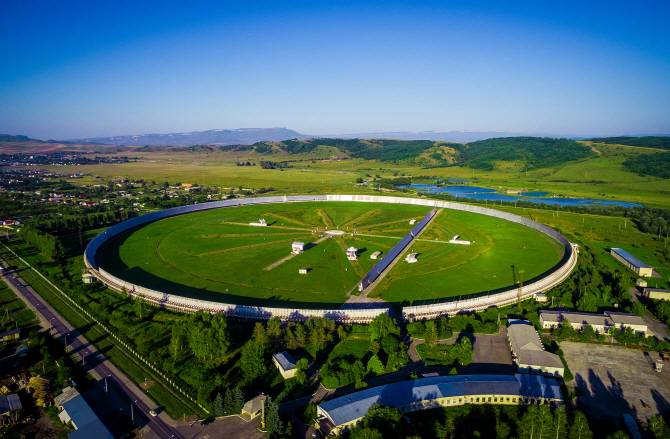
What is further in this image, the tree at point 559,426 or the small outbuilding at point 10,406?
the small outbuilding at point 10,406

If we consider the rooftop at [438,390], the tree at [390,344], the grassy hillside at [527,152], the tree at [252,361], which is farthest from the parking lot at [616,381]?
the grassy hillside at [527,152]

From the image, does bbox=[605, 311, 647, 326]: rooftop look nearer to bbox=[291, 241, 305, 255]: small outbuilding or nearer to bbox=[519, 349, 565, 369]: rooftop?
bbox=[519, 349, 565, 369]: rooftop

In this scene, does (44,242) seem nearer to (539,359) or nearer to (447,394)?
(447,394)

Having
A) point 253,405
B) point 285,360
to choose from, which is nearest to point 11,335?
point 253,405

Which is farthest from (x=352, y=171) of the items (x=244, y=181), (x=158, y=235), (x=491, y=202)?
(x=158, y=235)

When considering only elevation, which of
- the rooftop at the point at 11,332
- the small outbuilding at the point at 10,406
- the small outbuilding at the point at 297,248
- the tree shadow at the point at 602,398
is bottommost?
the tree shadow at the point at 602,398

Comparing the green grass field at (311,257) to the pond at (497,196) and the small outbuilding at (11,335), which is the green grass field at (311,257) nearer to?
the small outbuilding at (11,335)

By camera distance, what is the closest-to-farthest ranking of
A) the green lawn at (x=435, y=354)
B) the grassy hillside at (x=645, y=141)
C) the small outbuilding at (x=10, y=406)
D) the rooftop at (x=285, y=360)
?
the small outbuilding at (x=10, y=406) → the rooftop at (x=285, y=360) → the green lawn at (x=435, y=354) → the grassy hillside at (x=645, y=141)

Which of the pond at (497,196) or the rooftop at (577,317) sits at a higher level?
the pond at (497,196)
